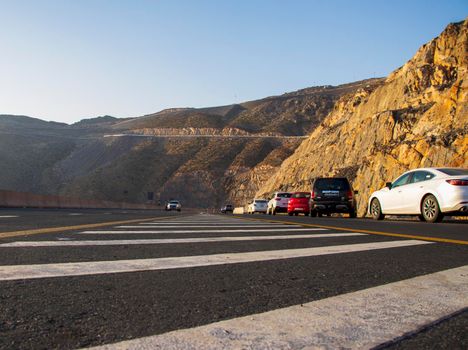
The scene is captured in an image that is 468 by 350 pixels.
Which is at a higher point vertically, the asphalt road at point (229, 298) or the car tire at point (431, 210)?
the car tire at point (431, 210)

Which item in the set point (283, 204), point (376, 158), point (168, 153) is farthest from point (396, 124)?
point (168, 153)

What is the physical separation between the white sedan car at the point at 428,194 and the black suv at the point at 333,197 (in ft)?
14.8

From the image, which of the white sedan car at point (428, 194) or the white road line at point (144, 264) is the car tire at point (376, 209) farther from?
the white road line at point (144, 264)

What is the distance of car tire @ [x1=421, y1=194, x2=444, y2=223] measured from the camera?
1368cm

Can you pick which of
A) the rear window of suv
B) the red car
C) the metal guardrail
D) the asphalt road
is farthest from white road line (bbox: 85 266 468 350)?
the metal guardrail

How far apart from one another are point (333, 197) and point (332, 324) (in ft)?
63.5

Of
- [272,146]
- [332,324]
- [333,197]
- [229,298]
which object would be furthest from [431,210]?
[272,146]

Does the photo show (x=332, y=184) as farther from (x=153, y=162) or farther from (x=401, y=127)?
(x=153, y=162)

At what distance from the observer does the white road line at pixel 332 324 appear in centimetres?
200

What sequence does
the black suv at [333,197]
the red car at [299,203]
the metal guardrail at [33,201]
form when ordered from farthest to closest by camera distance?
the metal guardrail at [33,201] → the red car at [299,203] → the black suv at [333,197]

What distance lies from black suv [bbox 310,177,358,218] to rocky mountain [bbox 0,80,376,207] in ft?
228

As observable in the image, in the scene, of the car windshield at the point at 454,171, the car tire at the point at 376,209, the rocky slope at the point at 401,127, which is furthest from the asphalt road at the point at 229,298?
the rocky slope at the point at 401,127

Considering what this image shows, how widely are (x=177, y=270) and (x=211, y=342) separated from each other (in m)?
2.09

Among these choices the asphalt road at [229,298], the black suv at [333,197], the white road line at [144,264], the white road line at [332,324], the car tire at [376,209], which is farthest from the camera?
the black suv at [333,197]
